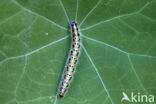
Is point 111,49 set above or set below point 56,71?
above

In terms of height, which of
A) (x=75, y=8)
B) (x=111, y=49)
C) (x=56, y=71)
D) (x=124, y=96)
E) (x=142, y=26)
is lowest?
(x=124, y=96)

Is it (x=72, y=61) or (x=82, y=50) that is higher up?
(x=82, y=50)

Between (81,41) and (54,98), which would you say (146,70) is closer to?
(81,41)

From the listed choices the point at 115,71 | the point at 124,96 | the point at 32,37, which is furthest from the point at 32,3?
the point at 124,96
